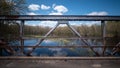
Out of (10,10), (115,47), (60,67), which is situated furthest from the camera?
(10,10)

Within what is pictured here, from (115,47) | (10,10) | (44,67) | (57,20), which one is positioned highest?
(10,10)

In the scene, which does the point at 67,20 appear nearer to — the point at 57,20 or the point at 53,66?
the point at 57,20

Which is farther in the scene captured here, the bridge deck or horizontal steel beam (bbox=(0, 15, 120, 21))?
horizontal steel beam (bbox=(0, 15, 120, 21))

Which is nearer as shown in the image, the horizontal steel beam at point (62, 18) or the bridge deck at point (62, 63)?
the bridge deck at point (62, 63)

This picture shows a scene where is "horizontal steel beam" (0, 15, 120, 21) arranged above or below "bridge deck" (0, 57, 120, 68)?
above

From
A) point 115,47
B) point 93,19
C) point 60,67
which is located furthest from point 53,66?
point 115,47

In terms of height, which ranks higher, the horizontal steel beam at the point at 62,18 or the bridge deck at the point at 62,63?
the horizontal steel beam at the point at 62,18

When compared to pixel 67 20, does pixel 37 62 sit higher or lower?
lower

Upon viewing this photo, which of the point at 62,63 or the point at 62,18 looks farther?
the point at 62,18

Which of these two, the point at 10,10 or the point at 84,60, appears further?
the point at 10,10

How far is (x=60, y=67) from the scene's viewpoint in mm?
4633

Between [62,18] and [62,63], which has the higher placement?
[62,18]

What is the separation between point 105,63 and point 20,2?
1054 cm

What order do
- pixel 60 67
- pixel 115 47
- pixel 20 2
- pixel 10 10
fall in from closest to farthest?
pixel 60 67
pixel 115 47
pixel 10 10
pixel 20 2
